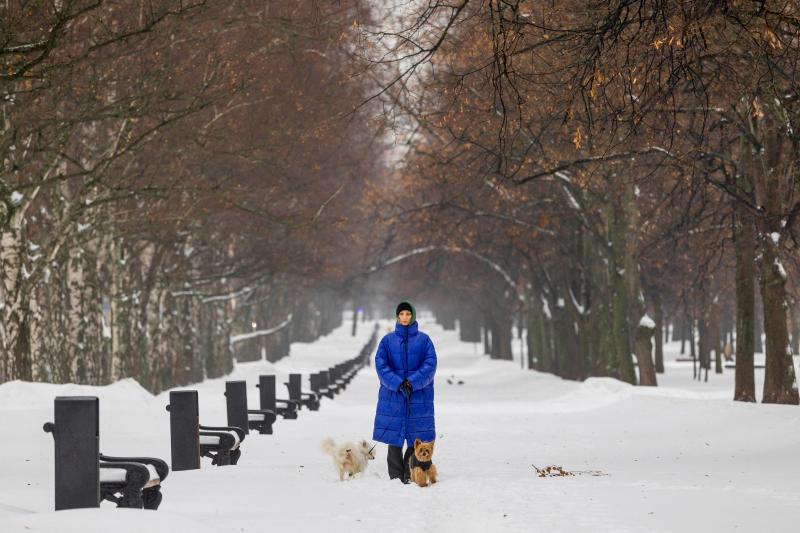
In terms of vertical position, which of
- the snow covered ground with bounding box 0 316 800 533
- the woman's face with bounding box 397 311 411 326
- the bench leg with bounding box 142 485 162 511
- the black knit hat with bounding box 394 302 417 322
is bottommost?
the snow covered ground with bounding box 0 316 800 533

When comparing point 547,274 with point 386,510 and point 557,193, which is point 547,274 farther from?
point 386,510

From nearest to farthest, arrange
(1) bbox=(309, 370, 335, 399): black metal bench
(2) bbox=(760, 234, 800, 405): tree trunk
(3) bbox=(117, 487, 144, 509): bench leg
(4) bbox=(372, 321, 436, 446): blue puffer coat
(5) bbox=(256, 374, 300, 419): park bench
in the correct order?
(3) bbox=(117, 487, 144, 509): bench leg < (4) bbox=(372, 321, 436, 446): blue puffer coat < (2) bbox=(760, 234, 800, 405): tree trunk < (5) bbox=(256, 374, 300, 419): park bench < (1) bbox=(309, 370, 335, 399): black metal bench

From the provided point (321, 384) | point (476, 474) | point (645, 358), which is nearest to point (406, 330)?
point (476, 474)

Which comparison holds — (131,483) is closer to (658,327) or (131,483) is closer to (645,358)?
(645,358)

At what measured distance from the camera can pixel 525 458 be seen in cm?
1541

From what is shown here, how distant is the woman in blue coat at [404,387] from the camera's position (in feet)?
38.5

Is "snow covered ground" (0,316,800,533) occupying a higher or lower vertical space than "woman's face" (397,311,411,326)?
lower

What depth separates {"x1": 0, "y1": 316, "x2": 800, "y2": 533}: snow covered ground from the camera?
30.0 ft

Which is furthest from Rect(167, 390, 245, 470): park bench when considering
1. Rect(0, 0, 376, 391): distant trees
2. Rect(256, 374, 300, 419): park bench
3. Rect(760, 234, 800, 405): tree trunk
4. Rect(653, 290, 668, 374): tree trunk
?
Rect(653, 290, 668, 374): tree trunk

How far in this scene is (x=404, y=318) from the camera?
1166 cm

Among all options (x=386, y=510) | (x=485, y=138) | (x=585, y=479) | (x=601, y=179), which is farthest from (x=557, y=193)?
(x=386, y=510)

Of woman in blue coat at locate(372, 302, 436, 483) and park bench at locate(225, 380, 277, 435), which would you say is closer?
woman in blue coat at locate(372, 302, 436, 483)

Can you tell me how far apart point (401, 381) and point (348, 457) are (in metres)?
0.94

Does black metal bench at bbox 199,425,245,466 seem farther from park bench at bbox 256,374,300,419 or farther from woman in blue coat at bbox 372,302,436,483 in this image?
park bench at bbox 256,374,300,419
